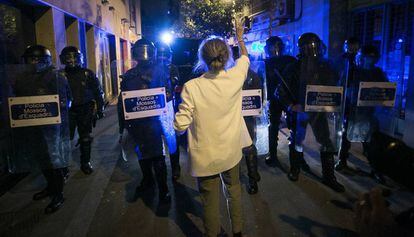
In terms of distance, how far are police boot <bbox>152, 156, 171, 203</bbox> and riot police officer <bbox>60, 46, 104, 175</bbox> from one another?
5.46 feet

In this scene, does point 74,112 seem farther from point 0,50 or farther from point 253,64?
point 253,64

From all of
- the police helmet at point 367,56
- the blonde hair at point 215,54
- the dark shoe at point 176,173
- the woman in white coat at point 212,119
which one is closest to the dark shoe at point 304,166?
the police helmet at point 367,56

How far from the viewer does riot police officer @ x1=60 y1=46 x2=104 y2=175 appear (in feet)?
15.6

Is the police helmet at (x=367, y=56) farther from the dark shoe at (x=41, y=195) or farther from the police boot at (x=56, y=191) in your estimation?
the dark shoe at (x=41, y=195)

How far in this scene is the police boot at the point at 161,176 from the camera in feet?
12.5

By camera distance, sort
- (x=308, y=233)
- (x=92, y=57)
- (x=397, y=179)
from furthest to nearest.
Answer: (x=92, y=57), (x=308, y=233), (x=397, y=179)

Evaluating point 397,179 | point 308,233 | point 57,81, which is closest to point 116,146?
point 57,81

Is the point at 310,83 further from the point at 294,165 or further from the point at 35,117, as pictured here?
A: the point at 35,117

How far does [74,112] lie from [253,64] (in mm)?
2788

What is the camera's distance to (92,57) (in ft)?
33.4

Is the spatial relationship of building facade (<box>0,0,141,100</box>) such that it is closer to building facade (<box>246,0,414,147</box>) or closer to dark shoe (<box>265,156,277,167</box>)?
dark shoe (<box>265,156,277,167</box>)

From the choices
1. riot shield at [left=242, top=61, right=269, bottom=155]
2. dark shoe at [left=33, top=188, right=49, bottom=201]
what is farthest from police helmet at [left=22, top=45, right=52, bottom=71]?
riot shield at [left=242, top=61, right=269, bottom=155]

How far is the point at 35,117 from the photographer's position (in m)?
3.54

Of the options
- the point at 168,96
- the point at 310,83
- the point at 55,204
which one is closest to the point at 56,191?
the point at 55,204
